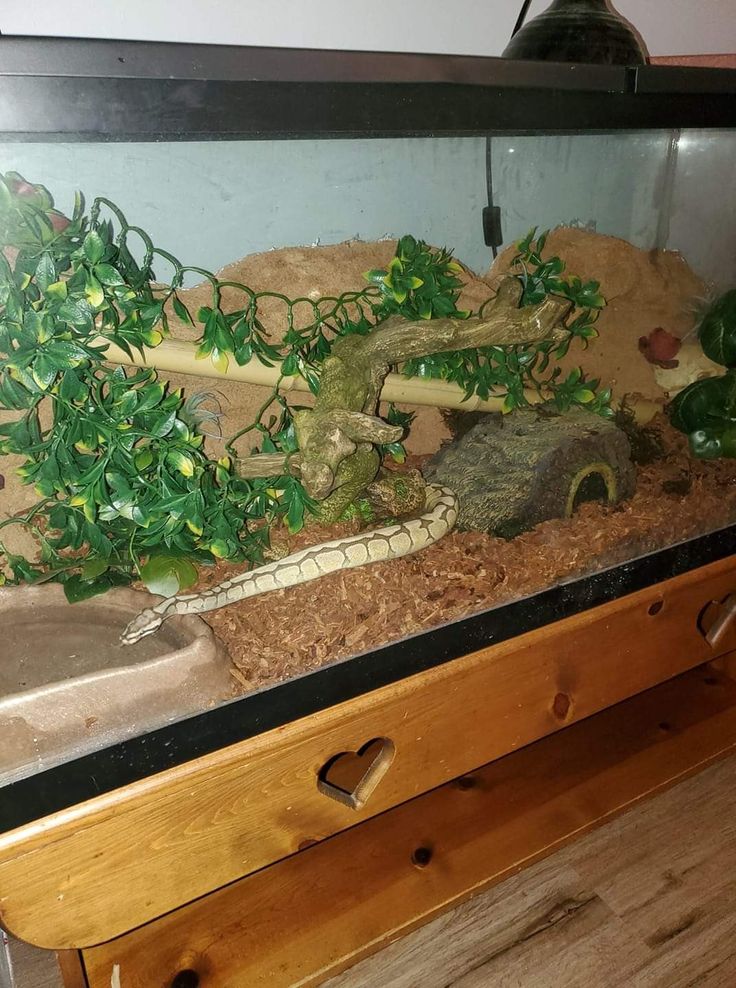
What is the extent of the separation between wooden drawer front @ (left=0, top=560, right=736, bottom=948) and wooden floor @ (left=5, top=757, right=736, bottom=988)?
1.08ft

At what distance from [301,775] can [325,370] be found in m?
0.63

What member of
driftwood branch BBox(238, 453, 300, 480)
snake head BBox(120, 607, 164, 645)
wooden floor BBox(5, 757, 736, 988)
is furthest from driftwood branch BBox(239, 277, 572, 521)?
wooden floor BBox(5, 757, 736, 988)

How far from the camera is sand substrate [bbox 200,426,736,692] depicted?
102cm

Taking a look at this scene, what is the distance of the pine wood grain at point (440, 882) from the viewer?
1.13m

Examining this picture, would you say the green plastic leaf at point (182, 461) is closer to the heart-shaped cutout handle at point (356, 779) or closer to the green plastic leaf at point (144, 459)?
the green plastic leaf at point (144, 459)

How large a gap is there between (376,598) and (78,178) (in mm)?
717

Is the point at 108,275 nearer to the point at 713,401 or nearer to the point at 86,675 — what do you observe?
the point at 86,675

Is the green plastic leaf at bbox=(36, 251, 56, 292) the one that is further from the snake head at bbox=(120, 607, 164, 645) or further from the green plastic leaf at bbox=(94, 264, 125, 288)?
the snake head at bbox=(120, 607, 164, 645)

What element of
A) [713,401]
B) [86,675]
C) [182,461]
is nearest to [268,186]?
[182,461]

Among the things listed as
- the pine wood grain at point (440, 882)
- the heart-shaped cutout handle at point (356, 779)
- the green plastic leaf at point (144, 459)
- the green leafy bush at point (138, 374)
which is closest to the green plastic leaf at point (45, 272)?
the green leafy bush at point (138, 374)

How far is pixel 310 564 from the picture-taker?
3.62 ft

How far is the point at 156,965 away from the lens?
111 centimetres

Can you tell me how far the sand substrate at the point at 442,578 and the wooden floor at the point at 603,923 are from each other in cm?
64

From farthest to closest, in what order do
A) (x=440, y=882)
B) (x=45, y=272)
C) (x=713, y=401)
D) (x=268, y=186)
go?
(x=713, y=401) < (x=440, y=882) < (x=268, y=186) < (x=45, y=272)
